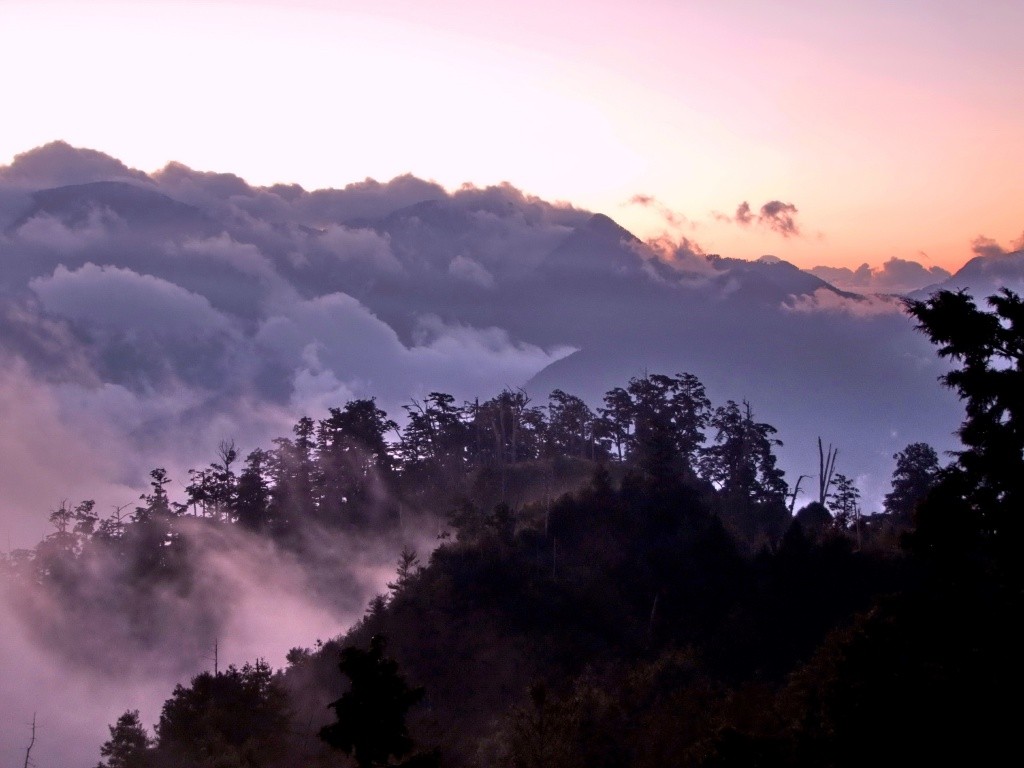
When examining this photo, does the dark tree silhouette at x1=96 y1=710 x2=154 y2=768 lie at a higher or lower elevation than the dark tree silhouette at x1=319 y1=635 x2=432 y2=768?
higher

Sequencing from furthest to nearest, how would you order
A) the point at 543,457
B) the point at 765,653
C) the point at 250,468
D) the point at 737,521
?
the point at 250,468 → the point at 543,457 → the point at 737,521 → the point at 765,653

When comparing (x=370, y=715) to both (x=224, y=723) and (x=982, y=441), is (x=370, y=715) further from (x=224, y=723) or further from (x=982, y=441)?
(x=224, y=723)

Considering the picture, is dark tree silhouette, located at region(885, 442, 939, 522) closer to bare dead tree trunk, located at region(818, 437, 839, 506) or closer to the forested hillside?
the forested hillside

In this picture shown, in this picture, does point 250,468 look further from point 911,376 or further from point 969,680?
point 911,376

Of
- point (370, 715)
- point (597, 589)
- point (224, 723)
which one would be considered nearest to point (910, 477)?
point (597, 589)

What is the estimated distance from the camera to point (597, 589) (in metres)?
61.5

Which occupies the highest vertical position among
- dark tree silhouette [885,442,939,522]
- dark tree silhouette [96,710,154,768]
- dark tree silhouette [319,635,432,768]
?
dark tree silhouette [885,442,939,522]

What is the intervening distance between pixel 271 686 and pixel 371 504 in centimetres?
4357

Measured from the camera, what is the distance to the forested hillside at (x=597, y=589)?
68.9ft

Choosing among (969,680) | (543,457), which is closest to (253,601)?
(543,457)

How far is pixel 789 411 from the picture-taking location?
7254 inches

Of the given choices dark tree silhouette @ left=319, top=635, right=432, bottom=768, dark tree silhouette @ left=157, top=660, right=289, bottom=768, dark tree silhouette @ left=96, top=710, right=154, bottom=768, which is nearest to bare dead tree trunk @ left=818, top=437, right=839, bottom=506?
dark tree silhouette @ left=157, top=660, right=289, bottom=768

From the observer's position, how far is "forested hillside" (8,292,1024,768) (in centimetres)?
2101

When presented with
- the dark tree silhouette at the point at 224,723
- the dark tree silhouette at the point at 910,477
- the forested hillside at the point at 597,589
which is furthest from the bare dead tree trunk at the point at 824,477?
the dark tree silhouette at the point at 224,723
